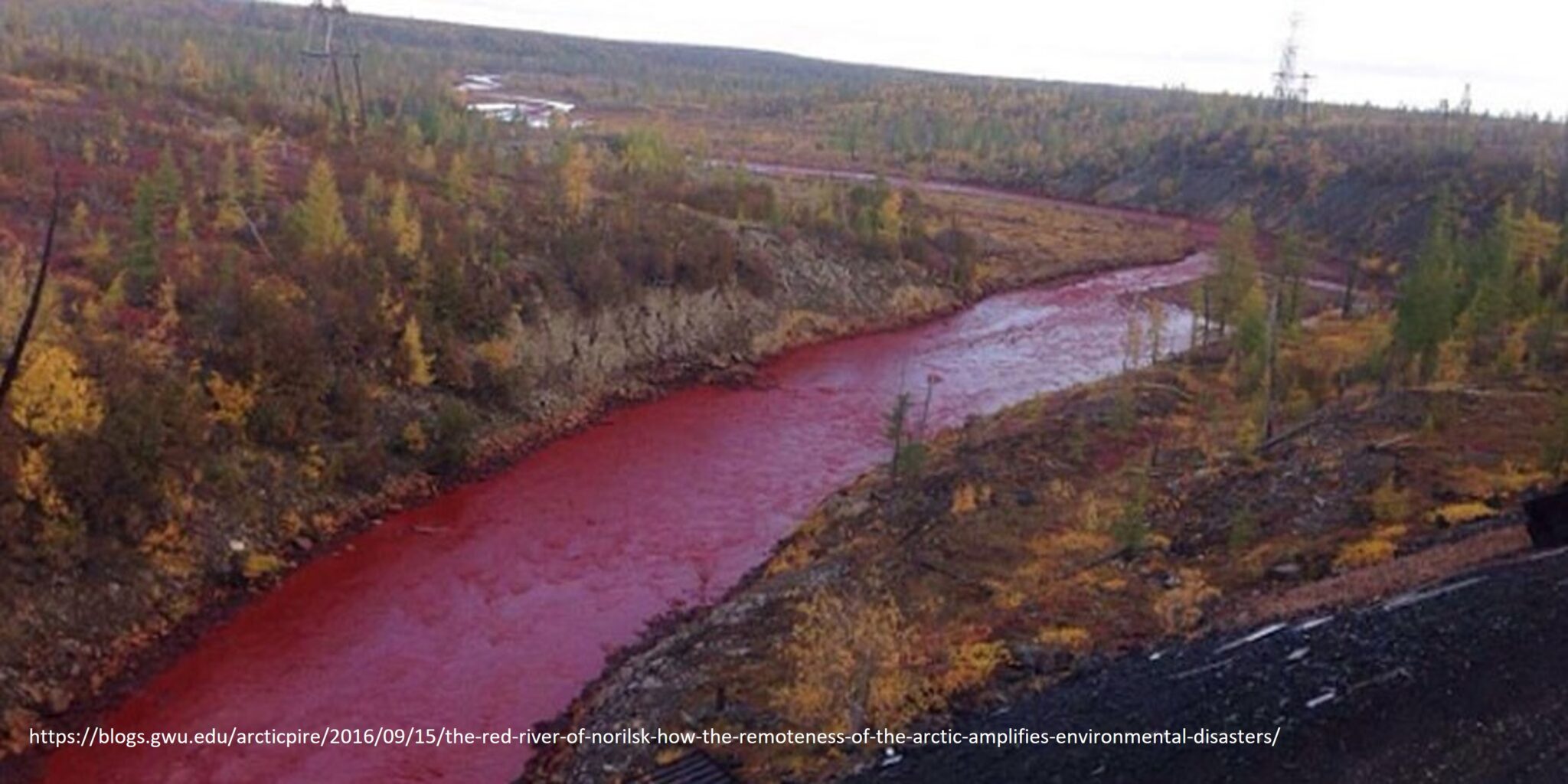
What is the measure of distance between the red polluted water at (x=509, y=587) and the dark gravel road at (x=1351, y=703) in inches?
390

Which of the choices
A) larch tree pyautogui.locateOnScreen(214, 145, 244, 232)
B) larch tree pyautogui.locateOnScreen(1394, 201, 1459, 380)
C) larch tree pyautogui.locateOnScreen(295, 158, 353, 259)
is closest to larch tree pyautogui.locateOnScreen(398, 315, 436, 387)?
larch tree pyautogui.locateOnScreen(295, 158, 353, 259)

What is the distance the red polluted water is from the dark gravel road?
32.5 ft

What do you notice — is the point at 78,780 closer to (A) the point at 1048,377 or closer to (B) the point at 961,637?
(B) the point at 961,637

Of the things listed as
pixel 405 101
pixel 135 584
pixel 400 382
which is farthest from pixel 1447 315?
pixel 405 101

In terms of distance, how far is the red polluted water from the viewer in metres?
21.8

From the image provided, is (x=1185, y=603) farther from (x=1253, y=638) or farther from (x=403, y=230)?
(x=403, y=230)

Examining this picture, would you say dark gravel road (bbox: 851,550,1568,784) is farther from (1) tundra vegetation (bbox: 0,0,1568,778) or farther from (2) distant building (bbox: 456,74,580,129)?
(2) distant building (bbox: 456,74,580,129)

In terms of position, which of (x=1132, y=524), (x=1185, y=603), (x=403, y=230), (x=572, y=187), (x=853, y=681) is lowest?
(x=853, y=681)

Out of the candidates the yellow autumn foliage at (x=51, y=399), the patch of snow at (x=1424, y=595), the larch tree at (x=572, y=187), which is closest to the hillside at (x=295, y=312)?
the yellow autumn foliage at (x=51, y=399)

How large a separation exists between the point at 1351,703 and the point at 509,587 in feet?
64.3

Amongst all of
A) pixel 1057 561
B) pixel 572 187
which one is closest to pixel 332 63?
pixel 572 187

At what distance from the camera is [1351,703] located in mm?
14344

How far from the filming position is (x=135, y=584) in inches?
1005

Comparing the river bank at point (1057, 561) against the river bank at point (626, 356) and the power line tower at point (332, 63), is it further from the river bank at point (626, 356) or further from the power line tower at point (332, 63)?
the power line tower at point (332, 63)
